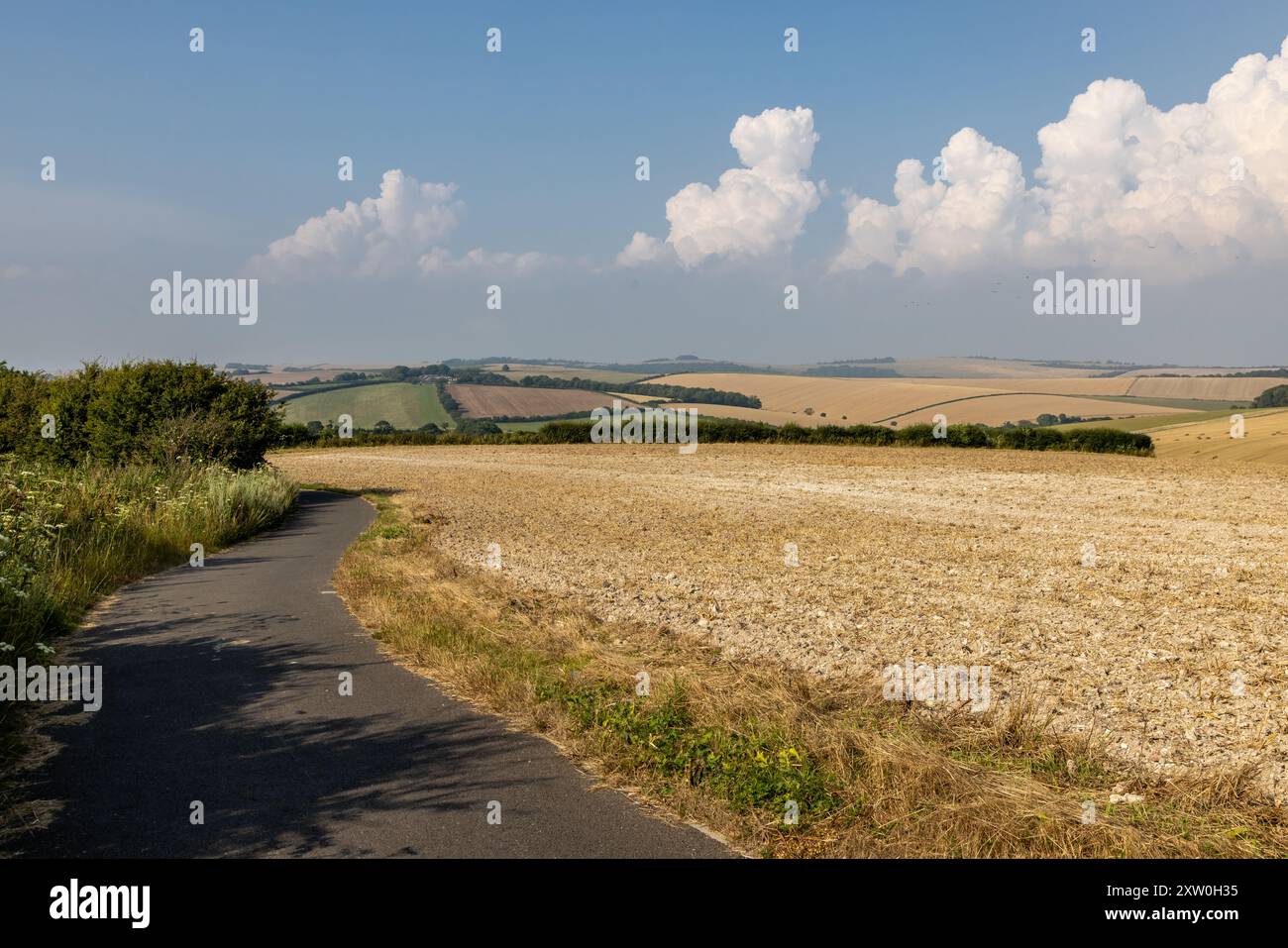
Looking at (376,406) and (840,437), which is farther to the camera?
(376,406)

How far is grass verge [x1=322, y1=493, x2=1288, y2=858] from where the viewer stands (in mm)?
5375

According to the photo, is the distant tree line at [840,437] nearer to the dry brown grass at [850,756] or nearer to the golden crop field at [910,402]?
the golden crop field at [910,402]

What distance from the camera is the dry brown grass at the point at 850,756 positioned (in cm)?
536

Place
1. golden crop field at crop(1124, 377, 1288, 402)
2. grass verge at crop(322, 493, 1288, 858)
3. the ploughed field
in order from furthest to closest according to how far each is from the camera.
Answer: golden crop field at crop(1124, 377, 1288, 402) < the ploughed field < grass verge at crop(322, 493, 1288, 858)

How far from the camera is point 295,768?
6375mm

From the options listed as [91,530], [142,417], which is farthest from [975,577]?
[142,417]

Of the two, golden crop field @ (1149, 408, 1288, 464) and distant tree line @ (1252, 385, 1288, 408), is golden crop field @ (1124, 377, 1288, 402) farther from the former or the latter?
golden crop field @ (1149, 408, 1288, 464)

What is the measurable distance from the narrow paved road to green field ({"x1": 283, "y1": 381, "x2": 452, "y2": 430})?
71.0 m

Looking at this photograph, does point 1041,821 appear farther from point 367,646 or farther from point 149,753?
point 367,646

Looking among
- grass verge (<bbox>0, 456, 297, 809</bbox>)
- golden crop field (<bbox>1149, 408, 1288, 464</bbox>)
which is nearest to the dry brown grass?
grass verge (<bbox>0, 456, 297, 809</bbox>)

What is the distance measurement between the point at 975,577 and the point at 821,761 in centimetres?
955

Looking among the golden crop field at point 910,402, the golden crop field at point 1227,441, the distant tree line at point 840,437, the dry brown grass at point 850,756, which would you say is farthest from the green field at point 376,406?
the dry brown grass at point 850,756

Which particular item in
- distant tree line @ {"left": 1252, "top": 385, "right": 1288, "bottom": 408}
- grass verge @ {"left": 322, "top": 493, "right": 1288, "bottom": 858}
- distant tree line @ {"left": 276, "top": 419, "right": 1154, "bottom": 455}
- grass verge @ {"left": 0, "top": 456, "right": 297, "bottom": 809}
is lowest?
grass verge @ {"left": 322, "top": 493, "right": 1288, "bottom": 858}

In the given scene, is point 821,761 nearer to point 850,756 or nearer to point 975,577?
point 850,756
